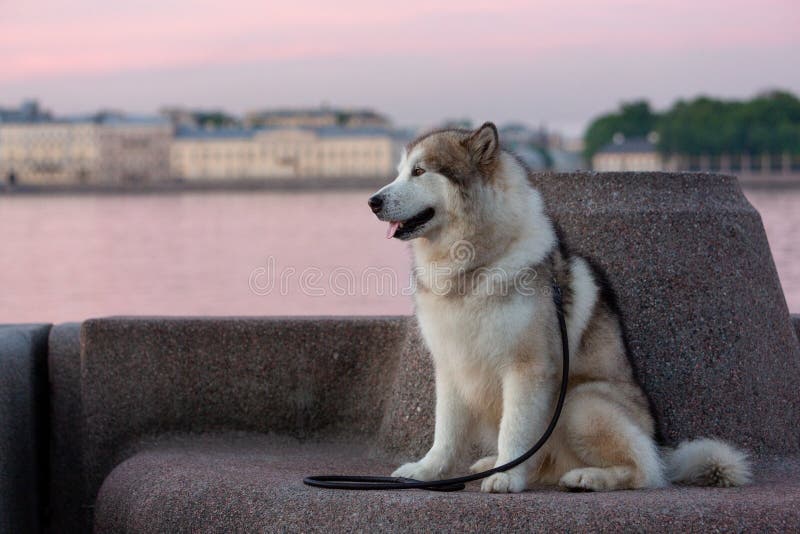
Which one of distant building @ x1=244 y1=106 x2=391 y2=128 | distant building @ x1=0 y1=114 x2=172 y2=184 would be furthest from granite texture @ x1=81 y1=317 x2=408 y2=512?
distant building @ x1=244 y1=106 x2=391 y2=128

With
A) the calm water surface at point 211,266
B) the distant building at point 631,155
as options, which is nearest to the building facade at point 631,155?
the distant building at point 631,155

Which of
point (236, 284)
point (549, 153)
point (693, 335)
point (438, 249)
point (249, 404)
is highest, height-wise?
point (438, 249)

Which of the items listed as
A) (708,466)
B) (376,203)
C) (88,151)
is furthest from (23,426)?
(88,151)

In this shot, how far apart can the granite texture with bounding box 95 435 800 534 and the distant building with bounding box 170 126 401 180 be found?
13236 cm

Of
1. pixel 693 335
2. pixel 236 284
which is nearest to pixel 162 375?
pixel 693 335

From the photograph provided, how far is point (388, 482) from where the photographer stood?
4.16 m

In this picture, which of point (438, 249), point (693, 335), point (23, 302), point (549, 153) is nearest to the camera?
point (438, 249)

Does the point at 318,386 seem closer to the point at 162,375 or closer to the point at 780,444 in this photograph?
the point at 162,375

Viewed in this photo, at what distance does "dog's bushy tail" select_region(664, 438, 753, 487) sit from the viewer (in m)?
4.27

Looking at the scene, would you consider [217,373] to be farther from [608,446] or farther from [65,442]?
[608,446]

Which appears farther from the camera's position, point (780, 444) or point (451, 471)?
point (780, 444)

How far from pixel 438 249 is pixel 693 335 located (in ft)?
4.91

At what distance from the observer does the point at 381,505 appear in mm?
3812

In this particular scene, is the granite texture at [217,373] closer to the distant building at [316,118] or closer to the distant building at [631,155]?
the distant building at [631,155]
